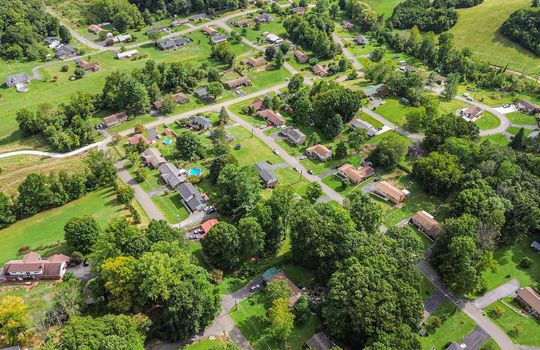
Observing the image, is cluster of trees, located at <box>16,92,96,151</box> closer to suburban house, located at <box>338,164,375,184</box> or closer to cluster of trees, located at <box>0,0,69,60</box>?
cluster of trees, located at <box>0,0,69,60</box>

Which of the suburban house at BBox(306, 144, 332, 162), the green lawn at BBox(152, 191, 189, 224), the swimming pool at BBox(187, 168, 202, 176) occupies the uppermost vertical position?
the suburban house at BBox(306, 144, 332, 162)

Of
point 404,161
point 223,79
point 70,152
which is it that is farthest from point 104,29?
point 404,161

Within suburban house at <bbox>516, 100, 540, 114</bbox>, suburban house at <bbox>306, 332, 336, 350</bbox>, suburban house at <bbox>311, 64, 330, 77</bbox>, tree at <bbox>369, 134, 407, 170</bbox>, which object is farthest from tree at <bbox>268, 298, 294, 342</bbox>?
suburban house at <bbox>516, 100, 540, 114</bbox>

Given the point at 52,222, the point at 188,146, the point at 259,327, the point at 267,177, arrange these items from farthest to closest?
the point at 188,146
the point at 267,177
the point at 52,222
the point at 259,327

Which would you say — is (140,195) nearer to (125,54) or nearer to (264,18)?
(125,54)

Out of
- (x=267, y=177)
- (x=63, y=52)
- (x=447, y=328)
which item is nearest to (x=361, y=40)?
(x=267, y=177)
